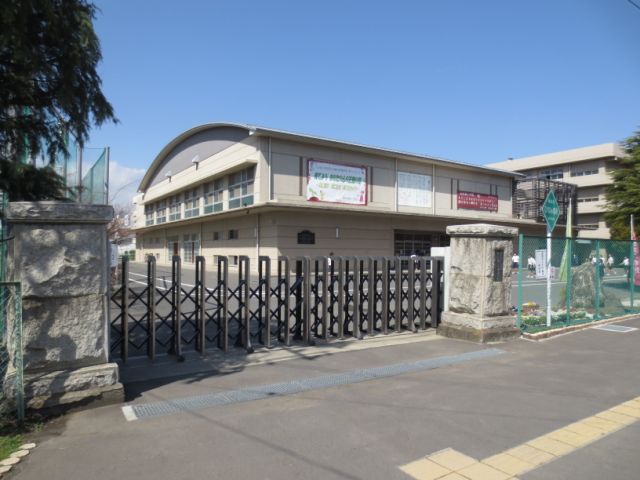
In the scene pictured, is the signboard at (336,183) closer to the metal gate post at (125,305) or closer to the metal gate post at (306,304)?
the metal gate post at (306,304)

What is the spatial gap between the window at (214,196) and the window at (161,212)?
1191 cm

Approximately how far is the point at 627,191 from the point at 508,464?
18.1 meters

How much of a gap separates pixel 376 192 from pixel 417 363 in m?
22.3

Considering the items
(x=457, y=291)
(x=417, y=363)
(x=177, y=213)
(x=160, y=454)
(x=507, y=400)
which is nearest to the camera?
(x=160, y=454)

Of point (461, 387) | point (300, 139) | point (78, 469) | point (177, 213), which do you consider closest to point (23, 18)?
point (78, 469)

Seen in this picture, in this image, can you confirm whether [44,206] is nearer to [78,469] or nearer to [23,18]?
[23,18]

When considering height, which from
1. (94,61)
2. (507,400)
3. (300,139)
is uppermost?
(300,139)

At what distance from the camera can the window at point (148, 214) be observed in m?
49.1

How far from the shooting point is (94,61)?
233 inches

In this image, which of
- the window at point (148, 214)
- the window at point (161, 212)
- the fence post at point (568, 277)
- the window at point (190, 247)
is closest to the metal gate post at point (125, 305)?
the fence post at point (568, 277)

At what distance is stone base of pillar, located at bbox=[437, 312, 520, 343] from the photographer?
8.16m

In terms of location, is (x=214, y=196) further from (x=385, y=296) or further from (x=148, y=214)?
(x=385, y=296)

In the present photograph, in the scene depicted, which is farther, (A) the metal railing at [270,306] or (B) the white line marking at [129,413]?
(A) the metal railing at [270,306]

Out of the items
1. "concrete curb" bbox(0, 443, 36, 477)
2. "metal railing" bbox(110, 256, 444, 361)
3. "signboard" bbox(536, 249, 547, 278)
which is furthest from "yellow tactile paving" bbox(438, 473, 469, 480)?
"signboard" bbox(536, 249, 547, 278)
